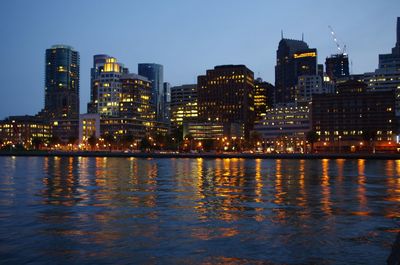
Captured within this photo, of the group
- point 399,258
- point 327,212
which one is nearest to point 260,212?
point 327,212

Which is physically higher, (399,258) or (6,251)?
(399,258)

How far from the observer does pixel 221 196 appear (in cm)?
4978

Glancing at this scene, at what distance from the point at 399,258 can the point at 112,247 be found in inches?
578

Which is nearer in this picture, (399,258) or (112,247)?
(399,258)

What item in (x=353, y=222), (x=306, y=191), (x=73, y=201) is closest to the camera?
(x=353, y=222)

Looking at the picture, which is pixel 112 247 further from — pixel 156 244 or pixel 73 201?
pixel 73 201

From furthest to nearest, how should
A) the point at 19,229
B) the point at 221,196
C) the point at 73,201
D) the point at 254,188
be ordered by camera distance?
the point at 254,188 < the point at 221,196 < the point at 73,201 < the point at 19,229

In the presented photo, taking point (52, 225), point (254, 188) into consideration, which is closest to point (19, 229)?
point (52, 225)

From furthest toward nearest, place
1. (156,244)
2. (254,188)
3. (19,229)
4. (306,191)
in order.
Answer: (254,188)
(306,191)
(19,229)
(156,244)

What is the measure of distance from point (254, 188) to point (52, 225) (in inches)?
1286

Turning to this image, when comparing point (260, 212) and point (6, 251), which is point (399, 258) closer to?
point (6, 251)

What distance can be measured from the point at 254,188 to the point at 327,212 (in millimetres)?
22367

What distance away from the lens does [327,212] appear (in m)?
38.2

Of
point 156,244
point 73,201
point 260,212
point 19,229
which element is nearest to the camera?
point 156,244
